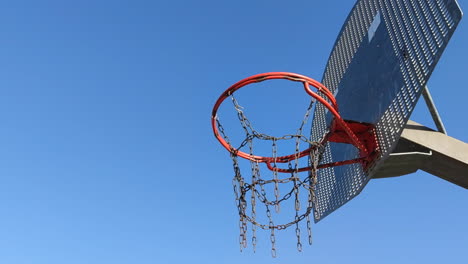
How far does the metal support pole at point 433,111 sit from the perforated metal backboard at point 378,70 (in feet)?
1.82

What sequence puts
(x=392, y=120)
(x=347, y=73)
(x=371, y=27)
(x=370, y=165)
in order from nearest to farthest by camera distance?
(x=392, y=120)
(x=370, y=165)
(x=371, y=27)
(x=347, y=73)

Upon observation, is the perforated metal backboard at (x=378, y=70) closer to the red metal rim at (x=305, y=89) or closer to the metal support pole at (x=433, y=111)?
the red metal rim at (x=305, y=89)

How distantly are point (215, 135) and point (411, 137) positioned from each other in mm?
2676

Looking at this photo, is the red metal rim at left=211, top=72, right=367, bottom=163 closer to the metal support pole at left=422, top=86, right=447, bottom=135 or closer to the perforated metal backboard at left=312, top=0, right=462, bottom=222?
the perforated metal backboard at left=312, top=0, right=462, bottom=222

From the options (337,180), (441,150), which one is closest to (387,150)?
(441,150)

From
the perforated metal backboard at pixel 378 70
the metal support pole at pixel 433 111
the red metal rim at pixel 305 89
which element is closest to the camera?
the perforated metal backboard at pixel 378 70

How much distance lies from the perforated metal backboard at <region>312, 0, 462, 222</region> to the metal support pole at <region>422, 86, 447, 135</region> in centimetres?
56

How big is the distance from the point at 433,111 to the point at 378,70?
95 cm

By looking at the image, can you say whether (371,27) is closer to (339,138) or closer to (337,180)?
(339,138)

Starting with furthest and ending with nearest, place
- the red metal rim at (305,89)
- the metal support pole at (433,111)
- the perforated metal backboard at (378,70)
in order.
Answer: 1. the metal support pole at (433,111)
2. the red metal rim at (305,89)
3. the perforated metal backboard at (378,70)

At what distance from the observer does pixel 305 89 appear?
7.29 m

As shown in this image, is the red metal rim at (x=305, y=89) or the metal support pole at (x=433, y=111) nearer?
the red metal rim at (x=305, y=89)

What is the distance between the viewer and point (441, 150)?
727cm

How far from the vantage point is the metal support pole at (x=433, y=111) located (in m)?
7.28
